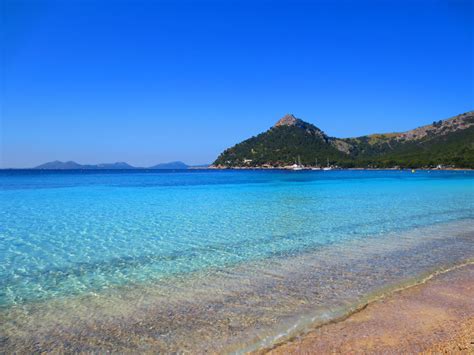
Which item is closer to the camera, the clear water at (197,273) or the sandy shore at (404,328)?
the sandy shore at (404,328)

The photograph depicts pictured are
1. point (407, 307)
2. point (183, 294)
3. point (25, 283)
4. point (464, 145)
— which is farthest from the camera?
point (464, 145)

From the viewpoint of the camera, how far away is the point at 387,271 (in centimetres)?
1077

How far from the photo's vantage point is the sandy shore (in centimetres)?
608

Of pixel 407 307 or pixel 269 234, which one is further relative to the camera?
pixel 269 234

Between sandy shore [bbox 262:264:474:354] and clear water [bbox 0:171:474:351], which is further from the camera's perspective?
clear water [bbox 0:171:474:351]

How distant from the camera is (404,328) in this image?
6812mm

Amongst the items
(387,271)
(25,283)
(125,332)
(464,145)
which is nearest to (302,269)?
(387,271)

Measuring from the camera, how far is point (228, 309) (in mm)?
7996

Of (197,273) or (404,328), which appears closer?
(404,328)

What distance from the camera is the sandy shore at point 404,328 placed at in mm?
6078

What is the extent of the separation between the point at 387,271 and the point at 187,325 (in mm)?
6613

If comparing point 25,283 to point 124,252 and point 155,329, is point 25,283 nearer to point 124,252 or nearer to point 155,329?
point 124,252

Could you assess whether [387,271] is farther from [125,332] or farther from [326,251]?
[125,332]

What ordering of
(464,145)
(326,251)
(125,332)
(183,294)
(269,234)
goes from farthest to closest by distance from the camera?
(464,145), (269,234), (326,251), (183,294), (125,332)
